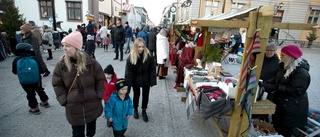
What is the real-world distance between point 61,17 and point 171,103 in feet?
62.6

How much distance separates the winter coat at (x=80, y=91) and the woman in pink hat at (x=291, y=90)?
108 inches

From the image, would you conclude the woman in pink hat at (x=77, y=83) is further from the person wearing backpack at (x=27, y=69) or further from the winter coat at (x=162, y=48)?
the winter coat at (x=162, y=48)

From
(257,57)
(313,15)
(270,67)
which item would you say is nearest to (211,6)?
(313,15)

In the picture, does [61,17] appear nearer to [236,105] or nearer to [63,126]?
[63,126]

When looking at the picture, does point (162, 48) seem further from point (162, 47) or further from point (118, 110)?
point (118, 110)

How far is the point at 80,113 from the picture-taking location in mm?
2344

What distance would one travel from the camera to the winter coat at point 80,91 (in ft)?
7.29

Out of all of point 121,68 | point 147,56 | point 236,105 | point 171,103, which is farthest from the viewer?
point 121,68

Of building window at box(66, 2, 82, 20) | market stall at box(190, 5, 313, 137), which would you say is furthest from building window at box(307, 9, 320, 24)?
building window at box(66, 2, 82, 20)

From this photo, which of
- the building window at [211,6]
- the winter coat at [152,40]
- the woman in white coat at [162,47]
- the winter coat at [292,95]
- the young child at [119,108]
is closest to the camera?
the winter coat at [292,95]

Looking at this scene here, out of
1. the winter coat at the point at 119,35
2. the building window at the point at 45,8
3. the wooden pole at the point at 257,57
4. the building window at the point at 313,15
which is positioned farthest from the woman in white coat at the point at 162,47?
the building window at the point at 313,15

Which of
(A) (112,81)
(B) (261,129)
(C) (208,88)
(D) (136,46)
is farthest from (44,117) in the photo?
(B) (261,129)

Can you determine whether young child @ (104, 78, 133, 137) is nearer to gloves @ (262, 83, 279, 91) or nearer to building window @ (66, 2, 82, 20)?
gloves @ (262, 83, 279, 91)

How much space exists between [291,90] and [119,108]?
263 cm
